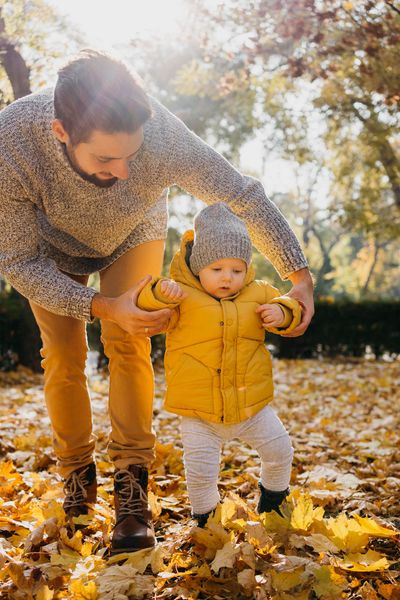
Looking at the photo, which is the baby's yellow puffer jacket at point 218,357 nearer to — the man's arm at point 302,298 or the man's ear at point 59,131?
the man's arm at point 302,298

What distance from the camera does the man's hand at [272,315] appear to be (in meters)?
2.34

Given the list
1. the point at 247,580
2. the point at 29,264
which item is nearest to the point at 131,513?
the point at 247,580

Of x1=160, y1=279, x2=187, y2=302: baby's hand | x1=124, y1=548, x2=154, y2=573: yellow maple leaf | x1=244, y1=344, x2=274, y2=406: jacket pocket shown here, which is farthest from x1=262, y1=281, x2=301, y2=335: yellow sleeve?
x1=124, y1=548, x2=154, y2=573: yellow maple leaf

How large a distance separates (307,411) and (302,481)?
9.51ft

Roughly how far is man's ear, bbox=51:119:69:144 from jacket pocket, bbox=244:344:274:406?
42.4 inches

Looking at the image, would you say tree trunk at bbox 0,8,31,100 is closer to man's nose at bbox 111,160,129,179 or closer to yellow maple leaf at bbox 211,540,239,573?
man's nose at bbox 111,160,129,179

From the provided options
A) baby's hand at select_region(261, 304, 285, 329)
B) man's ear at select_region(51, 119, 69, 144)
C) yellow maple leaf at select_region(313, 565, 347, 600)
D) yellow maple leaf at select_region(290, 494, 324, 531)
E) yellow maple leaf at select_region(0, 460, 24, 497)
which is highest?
man's ear at select_region(51, 119, 69, 144)

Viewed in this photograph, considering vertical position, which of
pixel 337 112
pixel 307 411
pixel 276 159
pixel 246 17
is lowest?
pixel 276 159

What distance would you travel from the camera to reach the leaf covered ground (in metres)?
1.99

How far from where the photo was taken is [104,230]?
2.59 m

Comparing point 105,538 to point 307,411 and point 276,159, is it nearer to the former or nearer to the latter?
point 307,411

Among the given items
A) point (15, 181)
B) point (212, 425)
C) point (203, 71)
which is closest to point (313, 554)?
point (212, 425)

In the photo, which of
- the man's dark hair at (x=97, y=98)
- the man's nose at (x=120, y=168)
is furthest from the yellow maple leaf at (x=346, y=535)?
the man's dark hair at (x=97, y=98)

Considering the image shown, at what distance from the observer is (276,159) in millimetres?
26188
